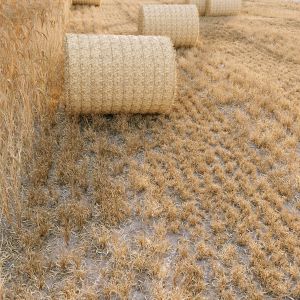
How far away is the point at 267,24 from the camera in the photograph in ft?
45.6

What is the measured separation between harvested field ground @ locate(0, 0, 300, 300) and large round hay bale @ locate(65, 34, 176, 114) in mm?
342

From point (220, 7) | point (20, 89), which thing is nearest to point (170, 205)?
point (20, 89)

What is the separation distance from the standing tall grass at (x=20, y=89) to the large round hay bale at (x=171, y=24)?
4020mm

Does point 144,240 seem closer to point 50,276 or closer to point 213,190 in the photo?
point 50,276

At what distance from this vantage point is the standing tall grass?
161 inches

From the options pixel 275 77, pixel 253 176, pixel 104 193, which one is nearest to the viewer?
pixel 104 193

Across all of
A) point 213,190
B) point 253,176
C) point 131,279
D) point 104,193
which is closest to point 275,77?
point 253,176

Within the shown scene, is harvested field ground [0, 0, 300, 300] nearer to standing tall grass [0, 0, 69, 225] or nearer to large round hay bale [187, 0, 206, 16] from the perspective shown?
standing tall grass [0, 0, 69, 225]

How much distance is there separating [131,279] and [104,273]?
261 millimetres

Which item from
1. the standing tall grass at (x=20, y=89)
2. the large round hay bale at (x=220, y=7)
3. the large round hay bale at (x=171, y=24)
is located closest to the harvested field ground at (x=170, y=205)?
the standing tall grass at (x=20, y=89)

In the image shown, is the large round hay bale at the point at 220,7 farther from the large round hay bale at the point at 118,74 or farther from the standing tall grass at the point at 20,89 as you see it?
the large round hay bale at the point at 118,74

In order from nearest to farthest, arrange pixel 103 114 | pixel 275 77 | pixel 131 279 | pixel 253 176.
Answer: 1. pixel 131 279
2. pixel 253 176
3. pixel 103 114
4. pixel 275 77

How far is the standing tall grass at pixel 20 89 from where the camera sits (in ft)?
13.4

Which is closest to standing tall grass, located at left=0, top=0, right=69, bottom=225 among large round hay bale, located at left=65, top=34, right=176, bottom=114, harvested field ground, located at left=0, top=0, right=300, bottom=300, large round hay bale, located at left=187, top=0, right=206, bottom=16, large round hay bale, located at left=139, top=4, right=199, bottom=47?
harvested field ground, located at left=0, top=0, right=300, bottom=300
